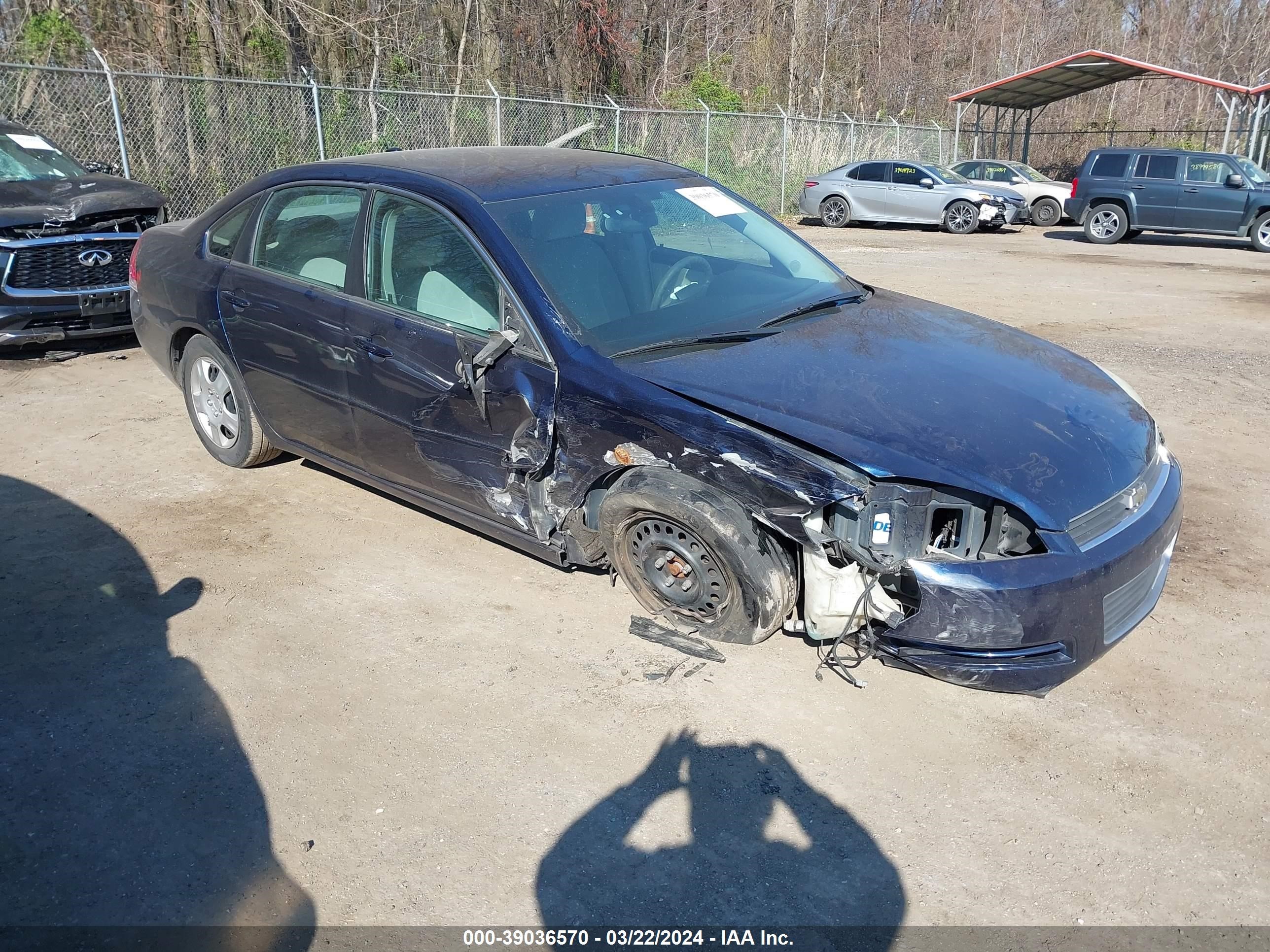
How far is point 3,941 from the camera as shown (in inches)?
96.7

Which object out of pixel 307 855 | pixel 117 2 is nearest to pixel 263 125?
pixel 117 2

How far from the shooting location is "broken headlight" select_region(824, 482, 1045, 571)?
122 inches

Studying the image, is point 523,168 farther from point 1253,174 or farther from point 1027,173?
point 1027,173

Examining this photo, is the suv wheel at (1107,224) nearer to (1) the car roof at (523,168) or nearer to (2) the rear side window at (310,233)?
(1) the car roof at (523,168)

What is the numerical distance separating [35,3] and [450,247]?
1540 cm

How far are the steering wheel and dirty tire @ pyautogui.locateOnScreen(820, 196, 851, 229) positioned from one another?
56.9 ft

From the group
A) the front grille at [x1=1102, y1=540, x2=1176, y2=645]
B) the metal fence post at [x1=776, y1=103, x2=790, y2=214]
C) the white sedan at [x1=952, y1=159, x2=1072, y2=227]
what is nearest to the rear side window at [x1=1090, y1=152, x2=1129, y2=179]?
the white sedan at [x1=952, y1=159, x2=1072, y2=227]

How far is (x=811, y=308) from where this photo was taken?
14.1 ft

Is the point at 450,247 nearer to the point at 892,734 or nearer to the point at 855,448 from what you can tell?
the point at 855,448

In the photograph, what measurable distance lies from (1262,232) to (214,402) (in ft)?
59.0

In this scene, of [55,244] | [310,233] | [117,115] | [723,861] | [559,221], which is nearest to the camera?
[723,861]

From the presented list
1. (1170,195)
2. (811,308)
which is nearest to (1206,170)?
(1170,195)

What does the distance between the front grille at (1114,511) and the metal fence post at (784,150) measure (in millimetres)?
19431

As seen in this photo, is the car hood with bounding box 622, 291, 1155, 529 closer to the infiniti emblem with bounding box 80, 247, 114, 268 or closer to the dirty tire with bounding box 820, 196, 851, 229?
the infiniti emblem with bounding box 80, 247, 114, 268
